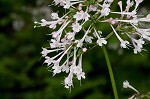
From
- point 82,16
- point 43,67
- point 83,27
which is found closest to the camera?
point 82,16

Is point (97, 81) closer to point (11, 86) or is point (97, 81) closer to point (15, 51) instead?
point (11, 86)

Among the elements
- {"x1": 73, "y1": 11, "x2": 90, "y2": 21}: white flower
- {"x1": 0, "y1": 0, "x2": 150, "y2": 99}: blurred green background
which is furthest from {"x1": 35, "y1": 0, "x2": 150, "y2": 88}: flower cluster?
{"x1": 0, "y1": 0, "x2": 150, "y2": 99}: blurred green background

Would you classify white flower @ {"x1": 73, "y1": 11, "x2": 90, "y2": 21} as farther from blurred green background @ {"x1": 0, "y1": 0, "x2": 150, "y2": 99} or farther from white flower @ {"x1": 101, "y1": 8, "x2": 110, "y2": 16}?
blurred green background @ {"x1": 0, "y1": 0, "x2": 150, "y2": 99}

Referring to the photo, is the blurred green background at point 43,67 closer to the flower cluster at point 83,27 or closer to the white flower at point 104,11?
the flower cluster at point 83,27

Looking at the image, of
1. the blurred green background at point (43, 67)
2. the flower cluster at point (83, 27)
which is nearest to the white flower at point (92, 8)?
the flower cluster at point (83, 27)

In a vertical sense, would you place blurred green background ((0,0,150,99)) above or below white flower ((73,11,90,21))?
above

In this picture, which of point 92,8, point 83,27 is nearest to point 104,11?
point 92,8

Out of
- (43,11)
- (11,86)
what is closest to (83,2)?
(11,86)

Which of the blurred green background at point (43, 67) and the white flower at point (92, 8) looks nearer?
the white flower at point (92, 8)

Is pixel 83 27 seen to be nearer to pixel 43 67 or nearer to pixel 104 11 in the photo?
pixel 104 11
